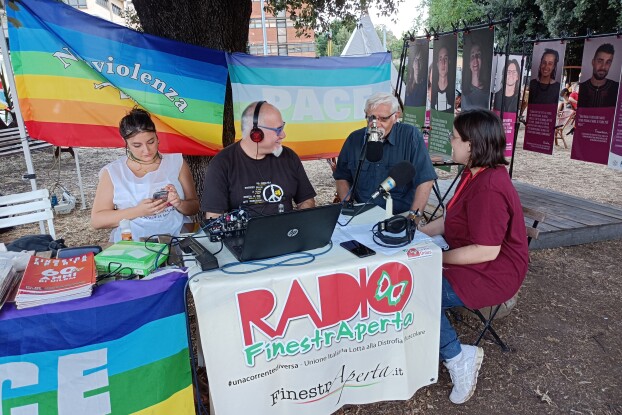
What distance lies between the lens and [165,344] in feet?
5.82

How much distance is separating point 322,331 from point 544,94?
4543 mm

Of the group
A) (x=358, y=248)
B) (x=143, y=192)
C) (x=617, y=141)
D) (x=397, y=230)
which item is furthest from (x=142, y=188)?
(x=617, y=141)

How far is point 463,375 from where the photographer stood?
2262 millimetres

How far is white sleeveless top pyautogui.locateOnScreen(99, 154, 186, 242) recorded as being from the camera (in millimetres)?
2701

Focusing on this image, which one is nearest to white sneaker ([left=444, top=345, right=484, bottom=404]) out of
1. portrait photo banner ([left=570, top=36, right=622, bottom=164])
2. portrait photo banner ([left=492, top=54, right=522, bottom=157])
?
portrait photo banner ([left=570, top=36, right=622, bottom=164])

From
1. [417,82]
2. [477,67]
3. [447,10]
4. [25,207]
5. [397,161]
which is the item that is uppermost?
[447,10]

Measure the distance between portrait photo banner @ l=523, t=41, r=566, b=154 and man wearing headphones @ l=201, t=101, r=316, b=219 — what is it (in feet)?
11.9

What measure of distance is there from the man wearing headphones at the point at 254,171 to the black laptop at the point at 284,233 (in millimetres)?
820

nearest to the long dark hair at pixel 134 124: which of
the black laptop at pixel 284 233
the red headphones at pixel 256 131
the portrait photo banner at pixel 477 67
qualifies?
the red headphones at pixel 256 131

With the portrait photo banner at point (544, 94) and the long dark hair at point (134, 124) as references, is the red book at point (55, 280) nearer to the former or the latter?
the long dark hair at point (134, 124)

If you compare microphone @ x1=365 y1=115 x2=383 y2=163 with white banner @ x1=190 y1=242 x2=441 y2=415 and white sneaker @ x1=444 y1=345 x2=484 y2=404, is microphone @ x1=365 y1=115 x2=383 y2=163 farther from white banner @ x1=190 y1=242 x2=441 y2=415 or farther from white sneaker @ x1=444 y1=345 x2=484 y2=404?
white sneaker @ x1=444 y1=345 x2=484 y2=404

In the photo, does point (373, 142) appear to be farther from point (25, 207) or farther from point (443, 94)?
point (443, 94)

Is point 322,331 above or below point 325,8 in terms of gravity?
below

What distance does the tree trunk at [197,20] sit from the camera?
368 cm
